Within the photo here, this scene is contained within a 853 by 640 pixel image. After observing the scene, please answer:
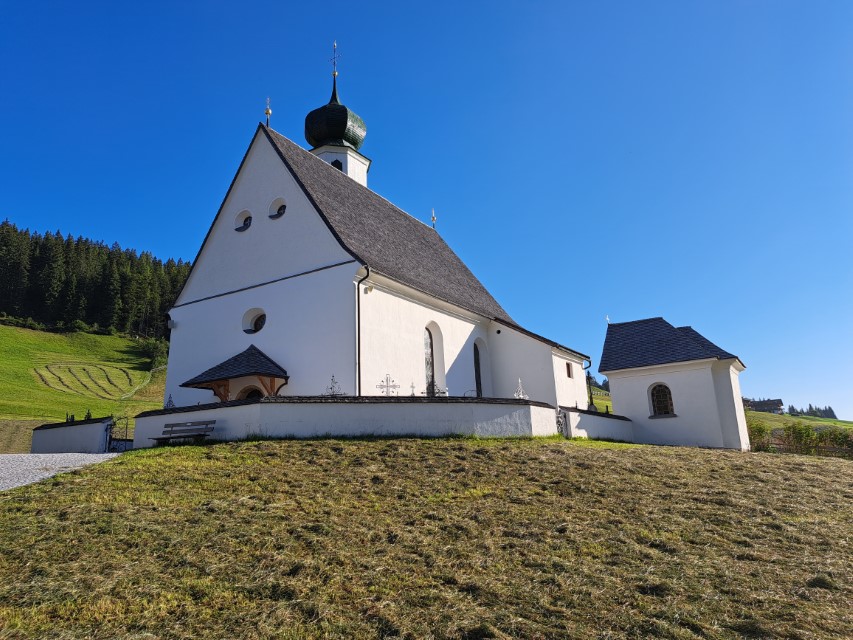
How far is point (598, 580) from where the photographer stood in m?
5.44

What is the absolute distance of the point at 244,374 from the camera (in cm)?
1564

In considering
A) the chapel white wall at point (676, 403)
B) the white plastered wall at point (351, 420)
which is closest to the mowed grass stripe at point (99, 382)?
the white plastered wall at point (351, 420)

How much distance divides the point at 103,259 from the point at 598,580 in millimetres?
93874

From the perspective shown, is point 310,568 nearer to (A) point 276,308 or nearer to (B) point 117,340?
(A) point 276,308

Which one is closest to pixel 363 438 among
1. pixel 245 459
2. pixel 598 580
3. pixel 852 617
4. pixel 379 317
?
pixel 245 459

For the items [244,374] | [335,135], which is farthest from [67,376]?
[244,374]

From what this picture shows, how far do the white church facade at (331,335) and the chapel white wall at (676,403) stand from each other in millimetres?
1554

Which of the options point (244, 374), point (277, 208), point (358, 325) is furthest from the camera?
point (277, 208)

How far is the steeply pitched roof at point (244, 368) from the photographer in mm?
15781

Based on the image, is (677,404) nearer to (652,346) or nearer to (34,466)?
(652,346)

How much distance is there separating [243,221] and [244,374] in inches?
242

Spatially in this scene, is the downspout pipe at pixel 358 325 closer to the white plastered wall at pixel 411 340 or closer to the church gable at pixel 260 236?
the white plastered wall at pixel 411 340

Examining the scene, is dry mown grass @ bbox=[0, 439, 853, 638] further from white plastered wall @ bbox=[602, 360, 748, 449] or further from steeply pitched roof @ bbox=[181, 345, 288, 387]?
white plastered wall @ bbox=[602, 360, 748, 449]

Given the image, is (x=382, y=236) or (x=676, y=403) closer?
(x=382, y=236)
